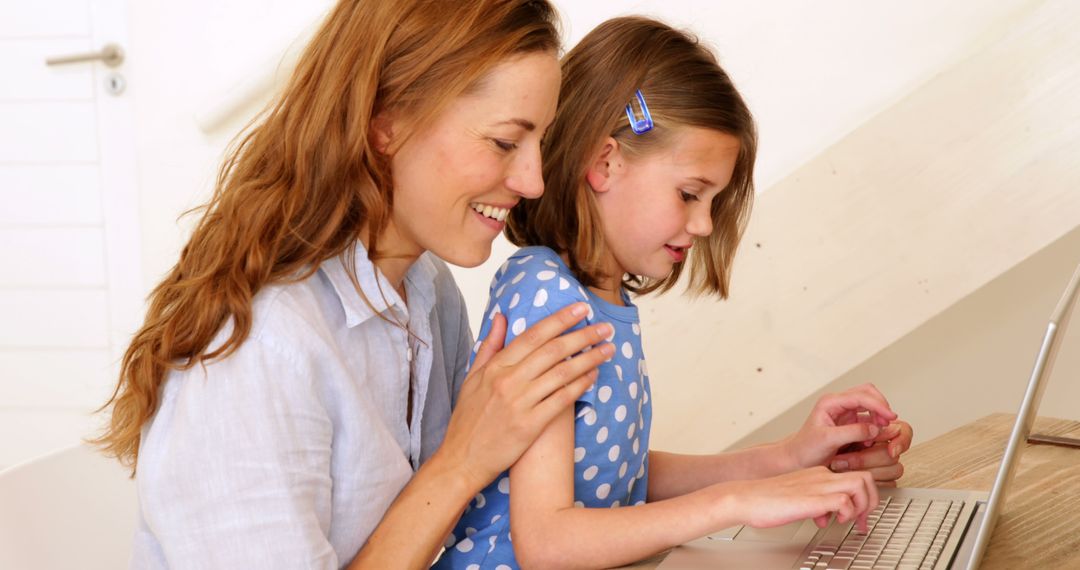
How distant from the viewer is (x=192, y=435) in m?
0.96

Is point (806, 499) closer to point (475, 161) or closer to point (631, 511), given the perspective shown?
point (631, 511)

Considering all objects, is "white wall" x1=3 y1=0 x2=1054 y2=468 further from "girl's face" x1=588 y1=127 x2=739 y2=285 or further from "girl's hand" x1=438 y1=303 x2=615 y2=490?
"girl's hand" x1=438 y1=303 x2=615 y2=490

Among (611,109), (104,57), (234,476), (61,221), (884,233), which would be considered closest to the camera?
(234,476)

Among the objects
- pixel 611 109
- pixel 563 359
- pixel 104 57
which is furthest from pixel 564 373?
pixel 104 57

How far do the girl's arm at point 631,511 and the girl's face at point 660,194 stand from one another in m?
0.27

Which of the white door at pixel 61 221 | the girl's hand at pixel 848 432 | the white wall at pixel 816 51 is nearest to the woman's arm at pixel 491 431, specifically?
the girl's hand at pixel 848 432

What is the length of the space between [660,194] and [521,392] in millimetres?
319

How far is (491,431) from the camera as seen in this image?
3.45 ft

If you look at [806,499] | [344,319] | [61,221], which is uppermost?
[344,319]

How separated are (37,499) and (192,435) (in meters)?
0.23

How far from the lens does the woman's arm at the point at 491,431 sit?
3.44ft

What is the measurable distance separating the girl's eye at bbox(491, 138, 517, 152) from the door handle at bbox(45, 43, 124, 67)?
205 cm

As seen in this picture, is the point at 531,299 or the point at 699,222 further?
the point at 699,222

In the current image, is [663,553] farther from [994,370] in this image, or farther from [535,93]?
[994,370]
